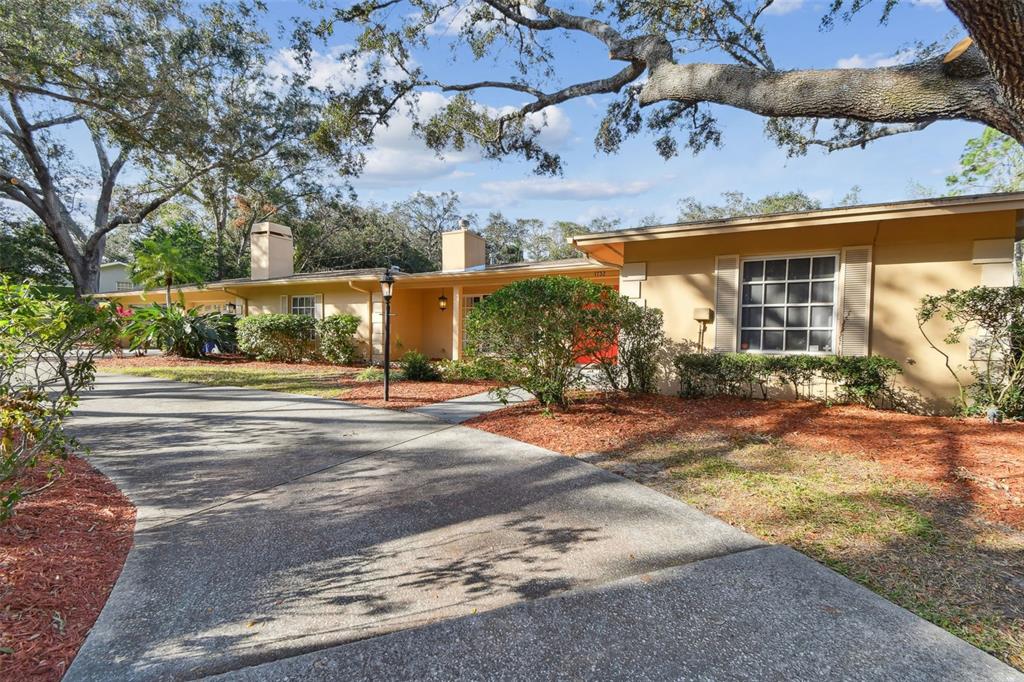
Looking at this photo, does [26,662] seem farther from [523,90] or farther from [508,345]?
[523,90]

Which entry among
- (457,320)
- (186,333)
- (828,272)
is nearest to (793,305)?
(828,272)

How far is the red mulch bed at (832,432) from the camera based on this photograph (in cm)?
399

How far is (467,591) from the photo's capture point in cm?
245

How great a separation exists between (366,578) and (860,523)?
333 cm

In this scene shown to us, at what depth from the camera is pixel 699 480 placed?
13.7ft

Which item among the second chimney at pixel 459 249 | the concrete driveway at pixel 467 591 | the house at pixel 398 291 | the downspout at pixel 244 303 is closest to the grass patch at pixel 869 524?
the concrete driveway at pixel 467 591

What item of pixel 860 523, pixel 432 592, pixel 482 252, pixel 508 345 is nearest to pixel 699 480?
pixel 860 523

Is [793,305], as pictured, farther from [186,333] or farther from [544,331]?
[186,333]

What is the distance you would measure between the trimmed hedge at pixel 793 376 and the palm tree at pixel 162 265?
16258 millimetres

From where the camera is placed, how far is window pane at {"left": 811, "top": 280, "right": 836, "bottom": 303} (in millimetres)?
7211

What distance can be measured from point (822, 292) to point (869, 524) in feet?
16.8

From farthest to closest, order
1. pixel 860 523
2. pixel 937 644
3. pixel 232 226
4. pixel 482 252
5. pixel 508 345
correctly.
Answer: pixel 232 226, pixel 482 252, pixel 508 345, pixel 860 523, pixel 937 644

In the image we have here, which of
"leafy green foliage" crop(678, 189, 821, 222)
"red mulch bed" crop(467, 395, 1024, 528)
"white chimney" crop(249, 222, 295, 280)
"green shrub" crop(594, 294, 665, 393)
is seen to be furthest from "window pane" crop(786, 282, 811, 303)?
"leafy green foliage" crop(678, 189, 821, 222)

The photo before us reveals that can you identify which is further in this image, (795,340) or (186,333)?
(186,333)
